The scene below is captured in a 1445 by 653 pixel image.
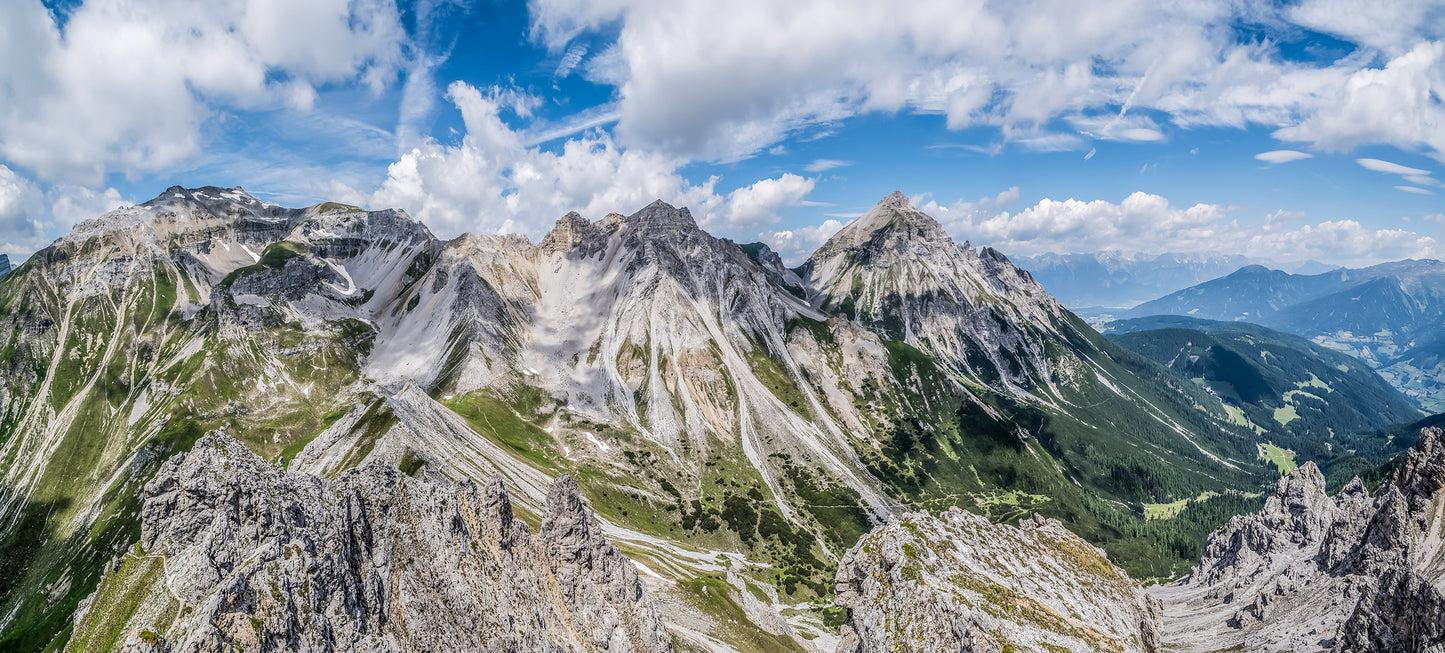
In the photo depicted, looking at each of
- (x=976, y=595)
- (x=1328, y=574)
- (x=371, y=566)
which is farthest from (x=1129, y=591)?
(x=371, y=566)

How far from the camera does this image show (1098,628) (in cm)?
5047

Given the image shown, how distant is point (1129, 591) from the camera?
211 feet

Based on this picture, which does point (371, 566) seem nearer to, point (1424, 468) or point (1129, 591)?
point (1129, 591)

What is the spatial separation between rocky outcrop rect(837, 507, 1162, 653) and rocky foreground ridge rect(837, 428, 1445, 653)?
0.45ft

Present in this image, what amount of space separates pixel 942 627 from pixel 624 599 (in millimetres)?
34493

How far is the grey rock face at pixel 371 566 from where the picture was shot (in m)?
34.3

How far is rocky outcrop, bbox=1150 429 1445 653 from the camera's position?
50.7 m

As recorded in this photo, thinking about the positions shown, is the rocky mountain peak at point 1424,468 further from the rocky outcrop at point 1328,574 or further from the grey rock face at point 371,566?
the grey rock face at point 371,566

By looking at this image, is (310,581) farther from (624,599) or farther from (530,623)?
(624,599)

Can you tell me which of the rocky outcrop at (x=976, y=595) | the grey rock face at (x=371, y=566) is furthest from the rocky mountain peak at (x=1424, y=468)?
the grey rock face at (x=371, y=566)

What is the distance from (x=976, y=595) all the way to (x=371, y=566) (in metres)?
46.3

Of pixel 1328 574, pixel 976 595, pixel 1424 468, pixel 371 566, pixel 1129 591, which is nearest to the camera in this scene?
pixel 371 566

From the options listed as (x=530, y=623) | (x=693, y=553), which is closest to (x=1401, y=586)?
(x=530, y=623)

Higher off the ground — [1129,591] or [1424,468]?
[1129,591]
